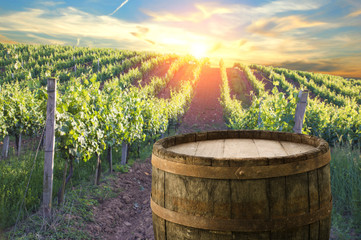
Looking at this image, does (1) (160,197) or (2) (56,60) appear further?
(2) (56,60)

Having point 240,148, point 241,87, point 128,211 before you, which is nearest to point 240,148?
point 240,148

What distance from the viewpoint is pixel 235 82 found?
3319cm

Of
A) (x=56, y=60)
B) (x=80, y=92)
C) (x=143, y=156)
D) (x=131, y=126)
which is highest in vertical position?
(x=56, y=60)

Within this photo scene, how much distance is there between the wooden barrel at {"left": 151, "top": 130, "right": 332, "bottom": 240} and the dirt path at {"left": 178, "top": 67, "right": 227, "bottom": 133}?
562 inches

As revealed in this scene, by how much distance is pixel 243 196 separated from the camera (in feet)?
5.81

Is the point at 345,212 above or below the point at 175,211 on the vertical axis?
below

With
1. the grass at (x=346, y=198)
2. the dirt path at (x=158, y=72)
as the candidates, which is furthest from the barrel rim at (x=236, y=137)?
the dirt path at (x=158, y=72)

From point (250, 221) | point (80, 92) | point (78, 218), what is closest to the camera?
point (250, 221)

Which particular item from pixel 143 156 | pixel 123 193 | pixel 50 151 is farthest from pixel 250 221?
pixel 143 156

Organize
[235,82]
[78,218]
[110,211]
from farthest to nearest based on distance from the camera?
1. [235,82]
2. [110,211]
3. [78,218]

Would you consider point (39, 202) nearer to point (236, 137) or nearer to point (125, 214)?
point (125, 214)

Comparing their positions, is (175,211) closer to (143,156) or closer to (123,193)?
(123,193)

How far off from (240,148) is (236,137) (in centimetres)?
34

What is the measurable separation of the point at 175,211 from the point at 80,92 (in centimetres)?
465
